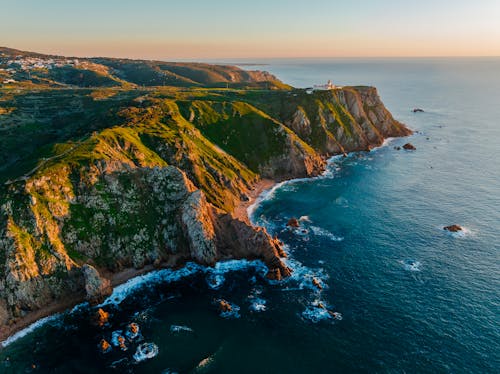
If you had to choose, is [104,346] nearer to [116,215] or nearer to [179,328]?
[179,328]

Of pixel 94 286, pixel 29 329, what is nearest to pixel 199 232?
pixel 94 286

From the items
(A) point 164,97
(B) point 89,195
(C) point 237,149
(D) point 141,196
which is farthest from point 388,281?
(A) point 164,97

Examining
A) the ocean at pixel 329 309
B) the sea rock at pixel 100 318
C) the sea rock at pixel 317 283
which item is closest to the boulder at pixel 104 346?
the ocean at pixel 329 309

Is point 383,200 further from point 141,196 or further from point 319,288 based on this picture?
point 141,196

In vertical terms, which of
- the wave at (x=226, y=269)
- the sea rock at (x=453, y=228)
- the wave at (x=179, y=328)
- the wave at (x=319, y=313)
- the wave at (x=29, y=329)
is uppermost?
the sea rock at (x=453, y=228)

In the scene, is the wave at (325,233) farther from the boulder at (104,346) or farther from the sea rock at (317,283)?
the boulder at (104,346)

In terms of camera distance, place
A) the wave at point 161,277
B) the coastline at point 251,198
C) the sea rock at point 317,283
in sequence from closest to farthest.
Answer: the wave at point 161,277, the sea rock at point 317,283, the coastline at point 251,198

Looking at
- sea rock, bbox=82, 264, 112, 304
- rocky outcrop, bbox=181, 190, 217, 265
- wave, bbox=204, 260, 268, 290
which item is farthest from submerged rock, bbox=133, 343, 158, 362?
rocky outcrop, bbox=181, 190, 217, 265

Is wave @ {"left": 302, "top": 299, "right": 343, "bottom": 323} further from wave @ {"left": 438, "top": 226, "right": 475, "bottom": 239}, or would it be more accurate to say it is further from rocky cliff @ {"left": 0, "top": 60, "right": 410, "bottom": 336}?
wave @ {"left": 438, "top": 226, "right": 475, "bottom": 239}
